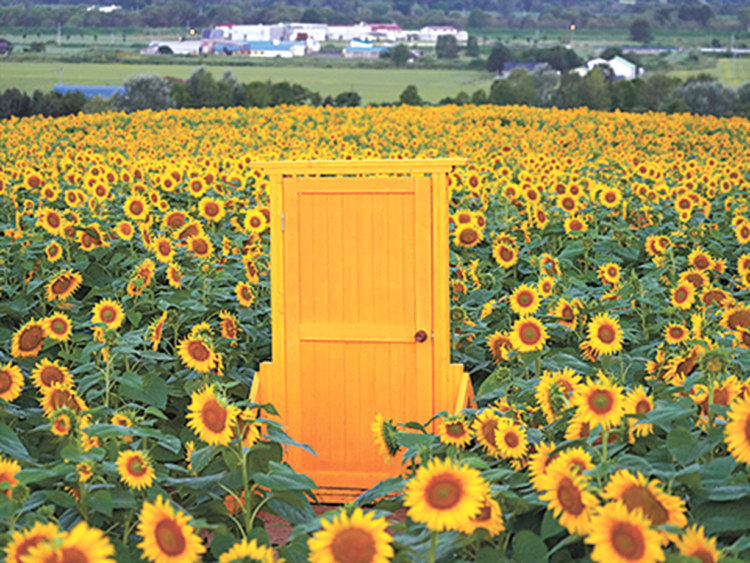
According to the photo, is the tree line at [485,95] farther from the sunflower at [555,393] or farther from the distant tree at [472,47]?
the sunflower at [555,393]

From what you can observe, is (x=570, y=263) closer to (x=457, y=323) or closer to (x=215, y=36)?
(x=457, y=323)

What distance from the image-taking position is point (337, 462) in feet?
22.0

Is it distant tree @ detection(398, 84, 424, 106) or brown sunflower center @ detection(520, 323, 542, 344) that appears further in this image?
distant tree @ detection(398, 84, 424, 106)

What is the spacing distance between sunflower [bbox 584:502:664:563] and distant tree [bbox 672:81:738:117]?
38859mm

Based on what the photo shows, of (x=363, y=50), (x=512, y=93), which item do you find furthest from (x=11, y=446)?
(x=363, y=50)

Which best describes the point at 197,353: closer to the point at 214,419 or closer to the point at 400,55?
the point at 214,419

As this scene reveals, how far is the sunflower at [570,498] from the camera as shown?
3.25 metres

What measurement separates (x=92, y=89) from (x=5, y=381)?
137ft

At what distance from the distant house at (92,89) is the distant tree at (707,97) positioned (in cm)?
2161

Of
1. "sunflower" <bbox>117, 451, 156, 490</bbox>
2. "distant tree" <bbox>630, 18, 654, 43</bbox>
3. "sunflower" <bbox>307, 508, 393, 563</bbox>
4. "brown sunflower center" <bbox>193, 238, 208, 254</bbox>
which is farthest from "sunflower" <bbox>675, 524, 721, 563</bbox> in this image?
"distant tree" <bbox>630, 18, 654, 43</bbox>

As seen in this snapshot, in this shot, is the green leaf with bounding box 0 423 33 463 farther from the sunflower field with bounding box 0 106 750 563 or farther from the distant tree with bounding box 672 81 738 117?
the distant tree with bounding box 672 81 738 117

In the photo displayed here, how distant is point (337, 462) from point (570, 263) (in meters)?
3.41

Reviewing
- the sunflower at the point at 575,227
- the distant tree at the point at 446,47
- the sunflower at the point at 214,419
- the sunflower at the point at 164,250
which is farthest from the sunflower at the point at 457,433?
the distant tree at the point at 446,47

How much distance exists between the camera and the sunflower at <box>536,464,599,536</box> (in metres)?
3.25
